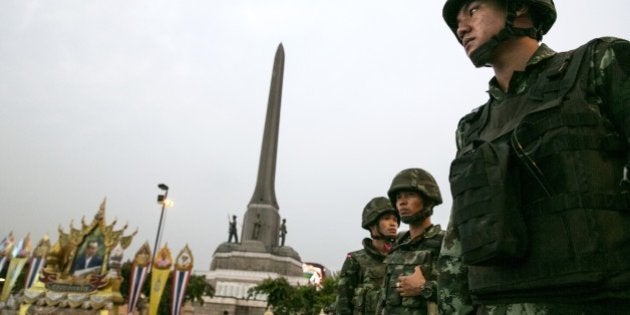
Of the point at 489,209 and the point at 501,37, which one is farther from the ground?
the point at 501,37

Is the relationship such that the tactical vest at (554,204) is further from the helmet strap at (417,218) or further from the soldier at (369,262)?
the soldier at (369,262)

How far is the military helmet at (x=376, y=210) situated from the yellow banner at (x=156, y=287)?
45.4 ft

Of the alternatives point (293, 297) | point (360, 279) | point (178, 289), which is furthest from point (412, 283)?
point (293, 297)

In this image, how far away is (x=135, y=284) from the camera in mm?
16906

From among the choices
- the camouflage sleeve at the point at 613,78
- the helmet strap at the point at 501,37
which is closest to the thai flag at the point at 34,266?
the helmet strap at the point at 501,37

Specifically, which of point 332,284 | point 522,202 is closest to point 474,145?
point 522,202

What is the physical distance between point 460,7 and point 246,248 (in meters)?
33.1

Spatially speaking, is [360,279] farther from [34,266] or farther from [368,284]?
[34,266]

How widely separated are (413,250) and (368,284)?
1442 millimetres

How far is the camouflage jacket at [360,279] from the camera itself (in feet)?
16.7

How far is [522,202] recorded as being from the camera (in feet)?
5.30

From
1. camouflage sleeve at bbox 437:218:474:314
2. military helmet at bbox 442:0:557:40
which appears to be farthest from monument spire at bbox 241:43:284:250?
military helmet at bbox 442:0:557:40

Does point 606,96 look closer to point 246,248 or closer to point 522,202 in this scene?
point 522,202

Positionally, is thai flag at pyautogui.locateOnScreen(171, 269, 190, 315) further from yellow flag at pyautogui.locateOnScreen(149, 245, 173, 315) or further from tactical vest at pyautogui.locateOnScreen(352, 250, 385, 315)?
tactical vest at pyautogui.locateOnScreen(352, 250, 385, 315)
